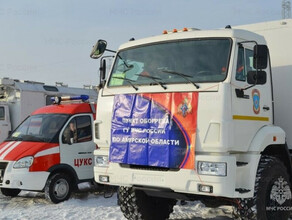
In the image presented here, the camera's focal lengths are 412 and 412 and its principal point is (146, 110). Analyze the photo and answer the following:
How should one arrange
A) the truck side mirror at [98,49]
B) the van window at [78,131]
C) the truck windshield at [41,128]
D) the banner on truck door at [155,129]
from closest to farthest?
the banner on truck door at [155,129]
the truck side mirror at [98,49]
the truck windshield at [41,128]
the van window at [78,131]

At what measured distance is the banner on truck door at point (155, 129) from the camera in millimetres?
5004

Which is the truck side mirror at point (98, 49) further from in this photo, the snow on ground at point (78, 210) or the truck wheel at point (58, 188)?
the truck wheel at point (58, 188)

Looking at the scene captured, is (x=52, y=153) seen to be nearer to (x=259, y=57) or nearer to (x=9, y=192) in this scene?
Result: (x=9, y=192)

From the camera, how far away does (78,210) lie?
760 cm

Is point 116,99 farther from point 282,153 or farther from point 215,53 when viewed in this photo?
point 282,153

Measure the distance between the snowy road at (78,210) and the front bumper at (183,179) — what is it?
1.75 meters

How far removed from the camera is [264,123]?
18.3 ft

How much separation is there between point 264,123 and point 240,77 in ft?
2.69

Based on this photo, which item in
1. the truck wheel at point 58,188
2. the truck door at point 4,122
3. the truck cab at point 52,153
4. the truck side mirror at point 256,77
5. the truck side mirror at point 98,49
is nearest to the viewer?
the truck side mirror at point 256,77

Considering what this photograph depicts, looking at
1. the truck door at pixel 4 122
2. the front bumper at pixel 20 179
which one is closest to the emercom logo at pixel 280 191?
the front bumper at pixel 20 179

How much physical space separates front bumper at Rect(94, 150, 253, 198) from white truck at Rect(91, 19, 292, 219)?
0.5 inches

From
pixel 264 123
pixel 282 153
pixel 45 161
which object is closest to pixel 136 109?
pixel 264 123

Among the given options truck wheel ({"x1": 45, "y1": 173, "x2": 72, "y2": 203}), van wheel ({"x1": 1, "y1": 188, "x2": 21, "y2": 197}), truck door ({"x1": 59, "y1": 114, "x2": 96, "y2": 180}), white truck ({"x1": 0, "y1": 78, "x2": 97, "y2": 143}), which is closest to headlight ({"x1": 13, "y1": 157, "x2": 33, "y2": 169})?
truck wheel ({"x1": 45, "y1": 173, "x2": 72, "y2": 203})

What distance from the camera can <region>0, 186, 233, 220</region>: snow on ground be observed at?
7113mm
